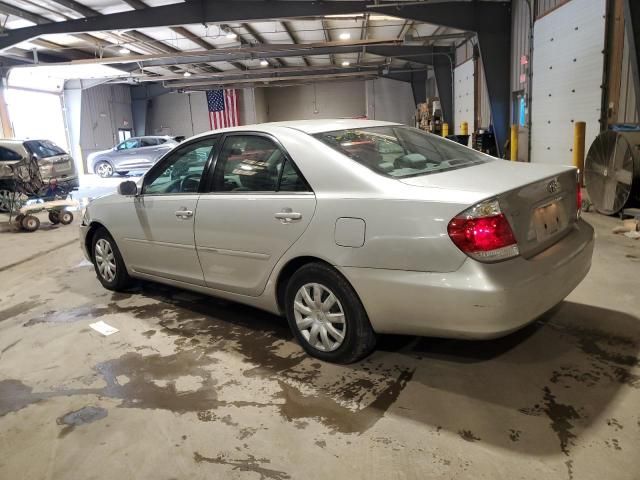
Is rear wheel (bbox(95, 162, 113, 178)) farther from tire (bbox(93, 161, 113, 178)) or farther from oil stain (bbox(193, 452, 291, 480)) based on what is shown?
oil stain (bbox(193, 452, 291, 480))

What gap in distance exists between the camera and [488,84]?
1234 cm

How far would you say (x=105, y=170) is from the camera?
18.7m

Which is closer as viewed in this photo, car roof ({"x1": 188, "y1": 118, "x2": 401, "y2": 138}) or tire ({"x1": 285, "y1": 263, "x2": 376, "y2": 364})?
tire ({"x1": 285, "y1": 263, "x2": 376, "y2": 364})

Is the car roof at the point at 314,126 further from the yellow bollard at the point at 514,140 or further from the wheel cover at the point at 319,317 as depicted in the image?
the yellow bollard at the point at 514,140

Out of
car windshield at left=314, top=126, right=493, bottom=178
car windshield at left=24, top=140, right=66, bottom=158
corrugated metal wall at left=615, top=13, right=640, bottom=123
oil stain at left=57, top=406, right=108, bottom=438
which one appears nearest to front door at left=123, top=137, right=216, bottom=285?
car windshield at left=314, top=126, right=493, bottom=178

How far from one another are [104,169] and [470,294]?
62.0 feet

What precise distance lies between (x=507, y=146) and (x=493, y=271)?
10.9 m

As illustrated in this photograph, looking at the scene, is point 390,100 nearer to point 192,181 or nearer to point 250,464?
point 192,181

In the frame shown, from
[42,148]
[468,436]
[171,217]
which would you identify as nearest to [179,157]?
[171,217]

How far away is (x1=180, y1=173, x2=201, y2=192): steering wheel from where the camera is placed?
3541mm

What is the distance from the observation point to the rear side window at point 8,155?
10414 mm

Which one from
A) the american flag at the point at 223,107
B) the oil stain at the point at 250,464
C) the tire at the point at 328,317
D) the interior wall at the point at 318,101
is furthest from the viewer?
the interior wall at the point at 318,101

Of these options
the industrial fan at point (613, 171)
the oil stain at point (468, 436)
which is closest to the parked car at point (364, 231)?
the oil stain at point (468, 436)

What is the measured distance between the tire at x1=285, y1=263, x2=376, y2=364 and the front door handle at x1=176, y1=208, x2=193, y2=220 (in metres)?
1.01
